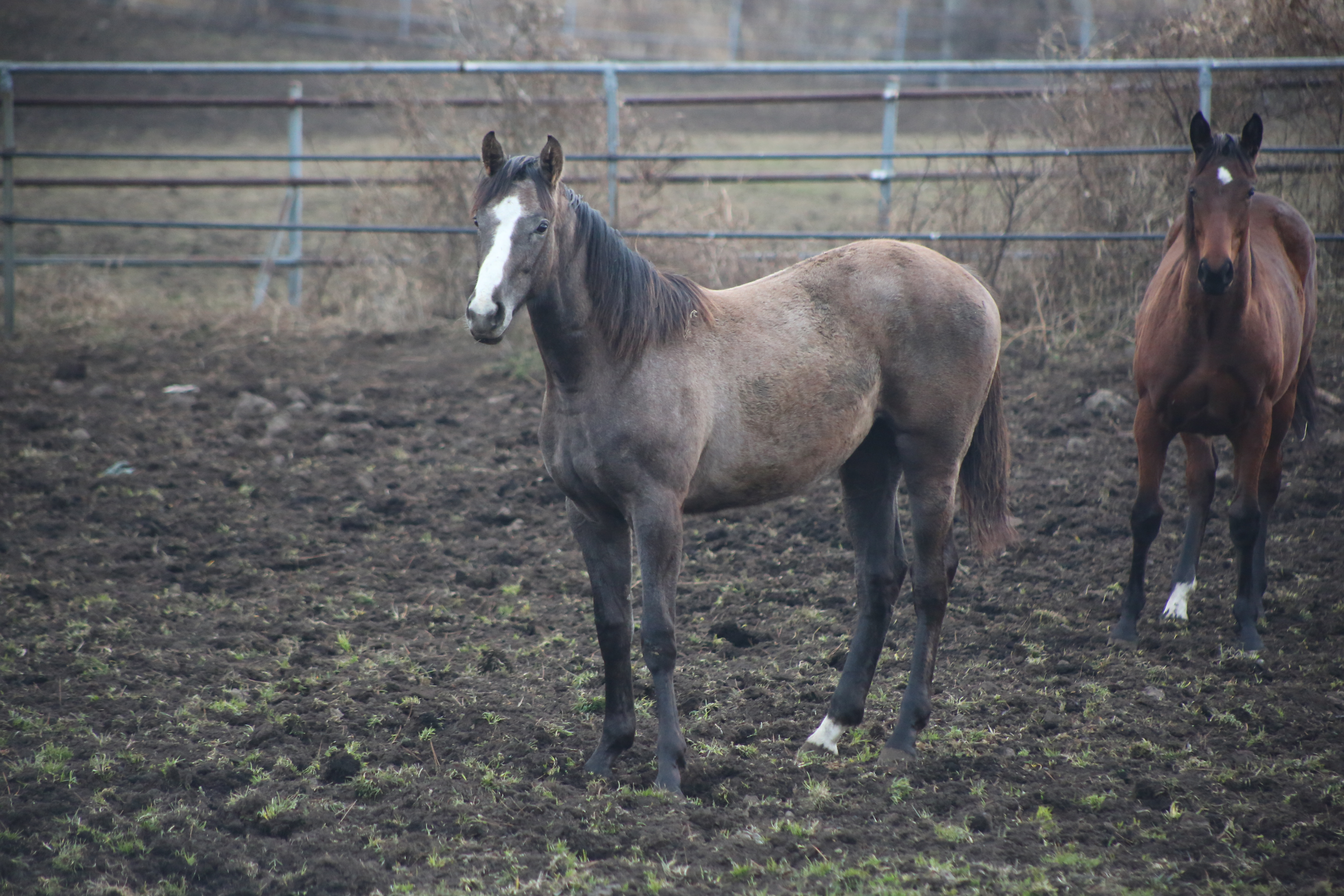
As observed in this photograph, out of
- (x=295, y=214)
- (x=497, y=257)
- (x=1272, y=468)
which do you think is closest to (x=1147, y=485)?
(x=1272, y=468)

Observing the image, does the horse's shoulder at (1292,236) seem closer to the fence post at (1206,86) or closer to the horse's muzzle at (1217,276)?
the horse's muzzle at (1217,276)

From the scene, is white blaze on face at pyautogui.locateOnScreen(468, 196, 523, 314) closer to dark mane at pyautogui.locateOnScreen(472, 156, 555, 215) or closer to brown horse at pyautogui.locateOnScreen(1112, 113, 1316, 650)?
dark mane at pyautogui.locateOnScreen(472, 156, 555, 215)

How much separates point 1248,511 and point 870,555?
174 cm

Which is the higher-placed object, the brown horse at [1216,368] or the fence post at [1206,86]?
the fence post at [1206,86]

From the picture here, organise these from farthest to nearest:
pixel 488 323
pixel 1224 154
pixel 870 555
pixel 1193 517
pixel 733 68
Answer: pixel 733 68 → pixel 1193 517 → pixel 1224 154 → pixel 870 555 → pixel 488 323

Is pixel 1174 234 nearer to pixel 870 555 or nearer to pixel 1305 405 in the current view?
pixel 1305 405

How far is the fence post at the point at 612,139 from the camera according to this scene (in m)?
7.67

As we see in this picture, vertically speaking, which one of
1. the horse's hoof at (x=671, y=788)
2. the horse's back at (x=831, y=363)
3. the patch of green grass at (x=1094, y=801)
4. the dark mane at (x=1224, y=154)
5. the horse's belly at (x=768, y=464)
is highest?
the dark mane at (x=1224, y=154)

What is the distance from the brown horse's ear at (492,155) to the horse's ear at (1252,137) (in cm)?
301

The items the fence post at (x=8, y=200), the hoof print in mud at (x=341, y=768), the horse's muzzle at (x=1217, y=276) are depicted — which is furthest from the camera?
the fence post at (x=8, y=200)

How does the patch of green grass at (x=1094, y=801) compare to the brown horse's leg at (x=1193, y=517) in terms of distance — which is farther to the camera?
the brown horse's leg at (x=1193, y=517)

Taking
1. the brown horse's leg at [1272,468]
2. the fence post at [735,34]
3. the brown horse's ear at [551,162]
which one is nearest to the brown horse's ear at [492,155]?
the brown horse's ear at [551,162]

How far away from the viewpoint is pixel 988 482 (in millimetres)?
3984

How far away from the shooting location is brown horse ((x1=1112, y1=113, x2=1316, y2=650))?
4.09 meters
